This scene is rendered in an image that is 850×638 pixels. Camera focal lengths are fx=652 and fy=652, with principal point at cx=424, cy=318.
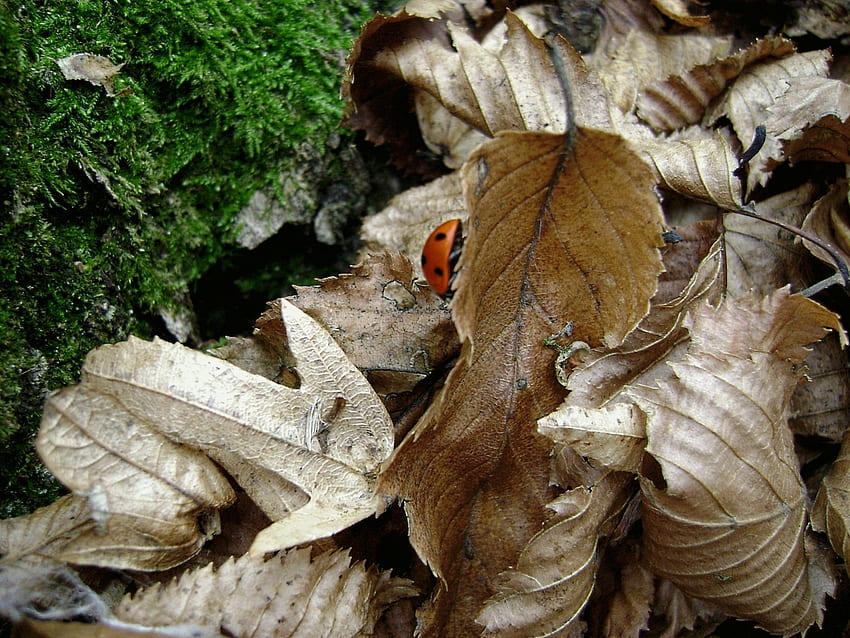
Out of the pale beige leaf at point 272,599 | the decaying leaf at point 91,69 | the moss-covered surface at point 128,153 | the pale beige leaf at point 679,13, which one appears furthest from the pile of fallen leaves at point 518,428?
the decaying leaf at point 91,69

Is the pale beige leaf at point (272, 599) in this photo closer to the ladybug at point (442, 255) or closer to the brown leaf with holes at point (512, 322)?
the brown leaf with holes at point (512, 322)

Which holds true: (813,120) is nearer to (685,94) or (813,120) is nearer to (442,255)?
(685,94)

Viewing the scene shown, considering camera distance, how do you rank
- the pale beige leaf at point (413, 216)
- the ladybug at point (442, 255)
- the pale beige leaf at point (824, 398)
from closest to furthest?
the pale beige leaf at point (824, 398)
the ladybug at point (442, 255)
the pale beige leaf at point (413, 216)

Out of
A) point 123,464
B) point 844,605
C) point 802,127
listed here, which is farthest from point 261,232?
point 844,605

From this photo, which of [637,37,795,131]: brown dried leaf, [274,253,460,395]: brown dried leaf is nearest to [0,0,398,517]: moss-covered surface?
[274,253,460,395]: brown dried leaf

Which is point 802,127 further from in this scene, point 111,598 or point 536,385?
point 111,598

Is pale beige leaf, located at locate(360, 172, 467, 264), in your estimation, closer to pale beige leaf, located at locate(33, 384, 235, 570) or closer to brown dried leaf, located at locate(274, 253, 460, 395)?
brown dried leaf, located at locate(274, 253, 460, 395)

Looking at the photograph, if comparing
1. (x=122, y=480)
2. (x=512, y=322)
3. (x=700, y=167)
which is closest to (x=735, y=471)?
(x=512, y=322)
